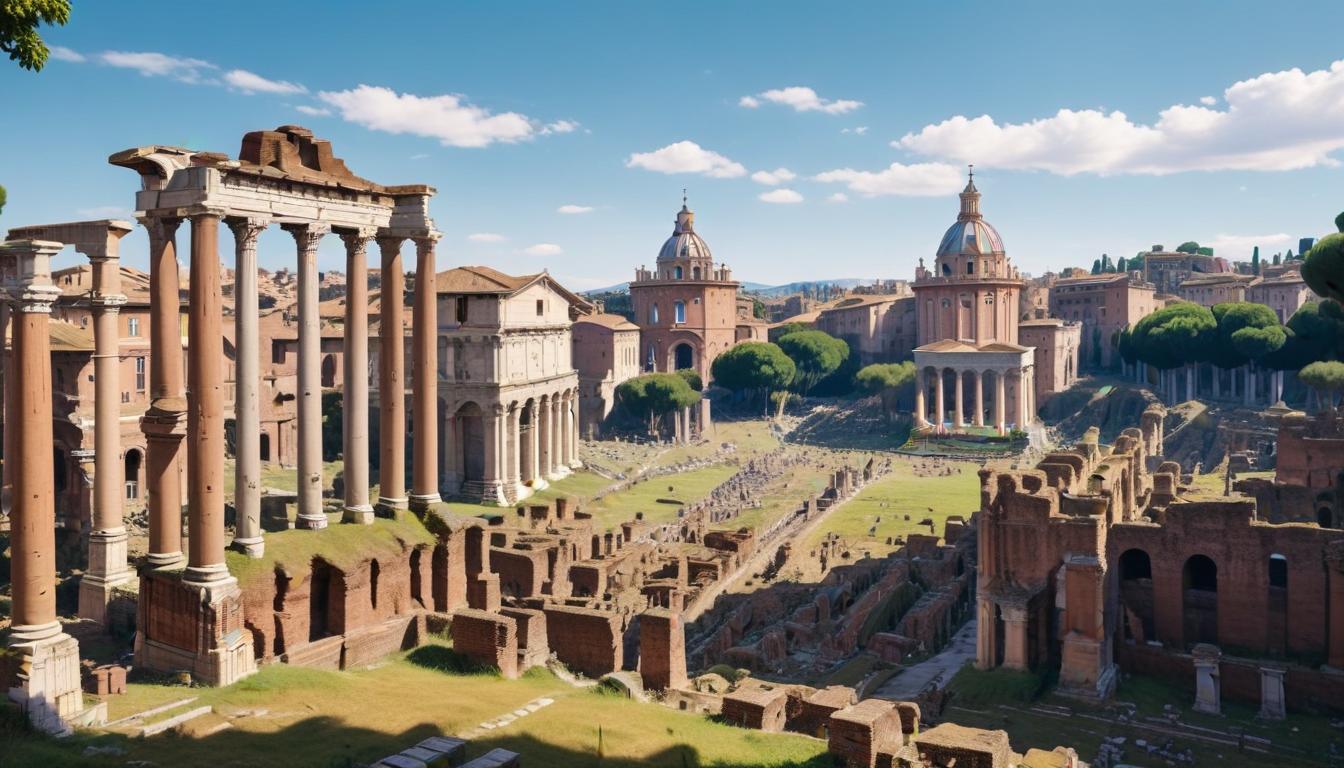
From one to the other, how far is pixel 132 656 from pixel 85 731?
15.0 ft

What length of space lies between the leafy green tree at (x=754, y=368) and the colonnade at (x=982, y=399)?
10.9 m

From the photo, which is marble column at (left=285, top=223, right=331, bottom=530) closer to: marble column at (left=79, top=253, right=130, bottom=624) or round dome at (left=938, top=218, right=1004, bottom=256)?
marble column at (left=79, top=253, right=130, bottom=624)

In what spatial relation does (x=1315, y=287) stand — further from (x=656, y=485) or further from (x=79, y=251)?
(x=656, y=485)

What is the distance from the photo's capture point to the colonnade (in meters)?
74.6

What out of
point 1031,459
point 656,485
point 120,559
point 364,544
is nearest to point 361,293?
point 364,544

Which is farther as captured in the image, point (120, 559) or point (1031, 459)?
point (1031, 459)

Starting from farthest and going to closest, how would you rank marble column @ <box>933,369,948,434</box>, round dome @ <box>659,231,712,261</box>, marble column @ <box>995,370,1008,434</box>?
round dome @ <box>659,231,712,261</box> < marble column @ <box>933,369,948,434</box> < marble column @ <box>995,370,1008,434</box>

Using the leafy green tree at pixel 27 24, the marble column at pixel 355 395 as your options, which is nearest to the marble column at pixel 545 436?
the marble column at pixel 355 395

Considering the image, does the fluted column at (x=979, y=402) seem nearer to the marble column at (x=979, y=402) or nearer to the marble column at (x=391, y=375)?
the marble column at (x=979, y=402)

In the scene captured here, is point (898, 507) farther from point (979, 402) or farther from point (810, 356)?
point (810, 356)

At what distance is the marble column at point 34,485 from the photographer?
48.6 feet

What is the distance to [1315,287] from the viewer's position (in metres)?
25.4

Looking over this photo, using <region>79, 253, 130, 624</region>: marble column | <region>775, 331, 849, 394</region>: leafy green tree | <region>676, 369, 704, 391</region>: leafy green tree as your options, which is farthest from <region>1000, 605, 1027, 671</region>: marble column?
<region>775, 331, 849, 394</region>: leafy green tree

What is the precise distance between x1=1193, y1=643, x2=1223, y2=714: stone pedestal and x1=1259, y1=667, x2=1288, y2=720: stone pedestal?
94 cm
